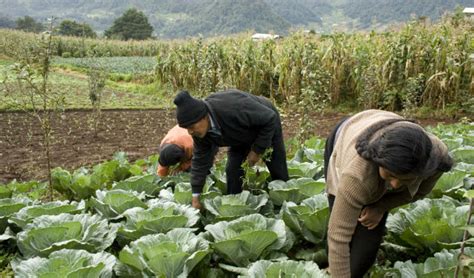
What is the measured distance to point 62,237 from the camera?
2578mm

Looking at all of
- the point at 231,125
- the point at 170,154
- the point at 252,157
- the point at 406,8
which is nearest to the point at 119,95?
the point at 170,154

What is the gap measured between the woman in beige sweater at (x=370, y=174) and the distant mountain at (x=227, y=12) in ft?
155

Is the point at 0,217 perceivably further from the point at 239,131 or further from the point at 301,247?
the point at 301,247

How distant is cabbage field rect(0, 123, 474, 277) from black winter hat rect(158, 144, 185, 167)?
429 millimetres

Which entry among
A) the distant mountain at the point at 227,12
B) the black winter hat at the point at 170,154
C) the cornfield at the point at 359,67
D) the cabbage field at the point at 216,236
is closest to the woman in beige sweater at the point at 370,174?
the cabbage field at the point at 216,236

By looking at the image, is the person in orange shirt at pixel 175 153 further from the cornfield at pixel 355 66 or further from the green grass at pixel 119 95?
the green grass at pixel 119 95

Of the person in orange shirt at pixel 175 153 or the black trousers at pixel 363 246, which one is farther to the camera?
the person in orange shirt at pixel 175 153

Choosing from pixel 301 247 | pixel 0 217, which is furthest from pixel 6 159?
pixel 301 247

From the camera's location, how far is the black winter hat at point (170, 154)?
3.81 m

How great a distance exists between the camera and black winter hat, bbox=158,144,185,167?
12.5ft

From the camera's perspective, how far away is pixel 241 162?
11.5 ft

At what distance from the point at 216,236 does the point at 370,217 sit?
0.83 meters

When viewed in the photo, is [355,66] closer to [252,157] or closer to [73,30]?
[252,157]

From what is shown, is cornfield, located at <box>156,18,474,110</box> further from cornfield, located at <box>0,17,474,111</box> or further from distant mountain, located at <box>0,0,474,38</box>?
distant mountain, located at <box>0,0,474,38</box>
